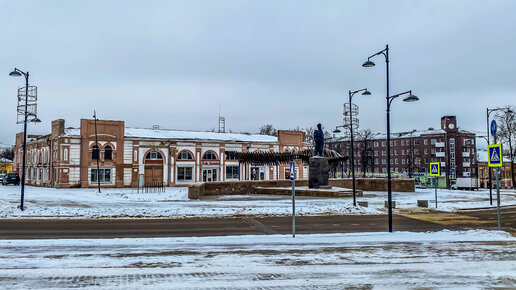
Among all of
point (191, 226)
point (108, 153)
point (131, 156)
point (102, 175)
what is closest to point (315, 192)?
point (191, 226)

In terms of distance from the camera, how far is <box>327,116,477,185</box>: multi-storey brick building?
94.4m

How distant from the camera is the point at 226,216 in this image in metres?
22.0

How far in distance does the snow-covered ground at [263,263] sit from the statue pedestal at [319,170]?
22315mm

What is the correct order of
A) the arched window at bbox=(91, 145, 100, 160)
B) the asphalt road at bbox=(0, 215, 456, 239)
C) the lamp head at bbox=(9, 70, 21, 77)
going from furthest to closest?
the arched window at bbox=(91, 145, 100, 160)
the lamp head at bbox=(9, 70, 21, 77)
the asphalt road at bbox=(0, 215, 456, 239)

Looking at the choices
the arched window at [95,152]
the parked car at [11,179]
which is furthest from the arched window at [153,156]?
the parked car at [11,179]

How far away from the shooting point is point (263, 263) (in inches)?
382

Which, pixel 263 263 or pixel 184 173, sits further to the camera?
pixel 184 173

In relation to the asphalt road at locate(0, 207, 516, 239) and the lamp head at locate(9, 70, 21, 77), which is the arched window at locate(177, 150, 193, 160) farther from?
the asphalt road at locate(0, 207, 516, 239)

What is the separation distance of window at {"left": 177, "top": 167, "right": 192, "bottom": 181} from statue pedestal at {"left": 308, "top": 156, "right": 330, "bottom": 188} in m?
25.0

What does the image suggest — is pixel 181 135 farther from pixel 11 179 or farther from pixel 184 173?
pixel 11 179

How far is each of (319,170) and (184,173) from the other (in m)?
26.0

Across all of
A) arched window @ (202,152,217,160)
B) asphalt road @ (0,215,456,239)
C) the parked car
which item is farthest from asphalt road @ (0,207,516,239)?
the parked car

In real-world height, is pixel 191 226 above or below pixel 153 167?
below

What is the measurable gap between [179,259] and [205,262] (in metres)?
0.79
